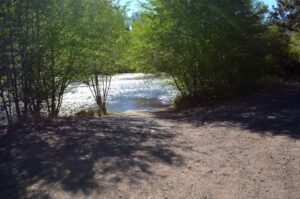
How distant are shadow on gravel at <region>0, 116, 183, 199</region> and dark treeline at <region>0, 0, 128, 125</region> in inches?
52.7

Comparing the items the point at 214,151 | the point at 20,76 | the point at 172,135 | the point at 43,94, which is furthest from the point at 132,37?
the point at 214,151

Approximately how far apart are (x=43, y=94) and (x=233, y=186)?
6.97m

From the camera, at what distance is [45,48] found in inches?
398

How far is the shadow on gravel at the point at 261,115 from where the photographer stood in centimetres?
794

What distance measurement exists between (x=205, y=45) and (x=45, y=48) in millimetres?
5256

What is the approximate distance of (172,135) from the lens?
7738 millimetres

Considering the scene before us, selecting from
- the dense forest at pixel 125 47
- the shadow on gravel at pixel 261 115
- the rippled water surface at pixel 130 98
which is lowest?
the rippled water surface at pixel 130 98

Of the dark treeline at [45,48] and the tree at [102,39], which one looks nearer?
the dark treeline at [45,48]

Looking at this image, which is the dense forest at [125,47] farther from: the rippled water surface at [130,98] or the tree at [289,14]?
the tree at [289,14]

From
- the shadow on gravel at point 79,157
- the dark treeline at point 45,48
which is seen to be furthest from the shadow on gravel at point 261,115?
the dark treeline at point 45,48

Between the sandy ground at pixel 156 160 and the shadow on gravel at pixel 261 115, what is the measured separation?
0.11ft

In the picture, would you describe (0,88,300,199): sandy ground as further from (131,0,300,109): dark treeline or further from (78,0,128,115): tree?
(131,0,300,109): dark treeline

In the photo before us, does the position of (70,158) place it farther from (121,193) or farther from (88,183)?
(121,193)

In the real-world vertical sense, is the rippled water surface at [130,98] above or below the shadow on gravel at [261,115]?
below
